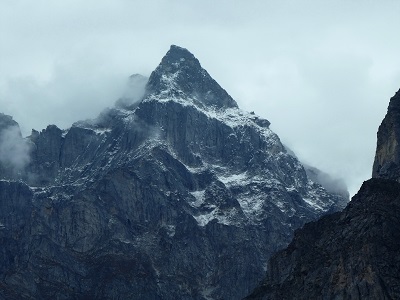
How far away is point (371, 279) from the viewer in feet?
630

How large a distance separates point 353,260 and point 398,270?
779 centimetres

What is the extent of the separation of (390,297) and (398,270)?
5602 mm

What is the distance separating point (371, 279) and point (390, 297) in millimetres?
4726

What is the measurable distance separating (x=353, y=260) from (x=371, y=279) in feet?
19.5

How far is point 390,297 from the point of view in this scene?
18862 centimetres

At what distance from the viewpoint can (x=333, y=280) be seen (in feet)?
655

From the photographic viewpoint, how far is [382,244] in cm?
19712

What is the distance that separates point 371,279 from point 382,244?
7.48 meters

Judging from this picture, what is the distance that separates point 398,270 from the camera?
19250 centimetres
